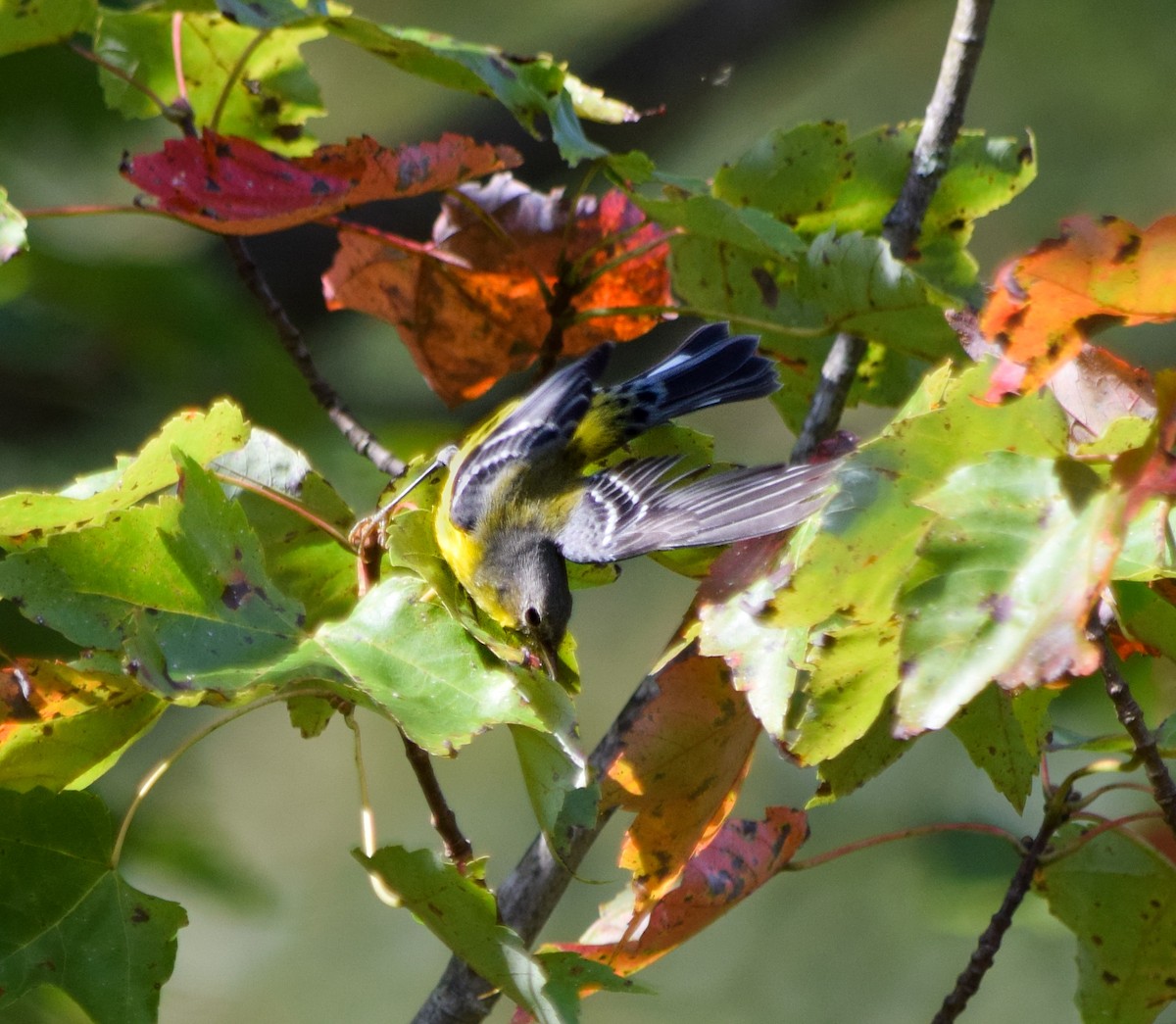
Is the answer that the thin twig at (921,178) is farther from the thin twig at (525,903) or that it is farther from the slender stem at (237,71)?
the slender stem at (237,71)

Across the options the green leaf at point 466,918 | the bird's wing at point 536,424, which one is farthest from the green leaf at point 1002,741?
the bird's wing at point 536,424

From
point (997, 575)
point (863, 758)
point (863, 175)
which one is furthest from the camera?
point (863, 175)

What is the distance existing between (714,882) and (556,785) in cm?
19

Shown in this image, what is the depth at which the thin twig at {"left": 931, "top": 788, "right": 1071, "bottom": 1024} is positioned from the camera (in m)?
0.82

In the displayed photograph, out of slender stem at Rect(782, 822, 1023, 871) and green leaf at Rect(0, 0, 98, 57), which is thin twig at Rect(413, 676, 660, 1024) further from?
green leaf at Rect(0, 0, 98, 57)

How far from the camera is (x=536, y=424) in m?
1.03

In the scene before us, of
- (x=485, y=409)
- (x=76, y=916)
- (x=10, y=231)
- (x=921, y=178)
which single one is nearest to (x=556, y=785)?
(x=76, y=916)

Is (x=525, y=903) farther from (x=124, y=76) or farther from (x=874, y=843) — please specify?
(x=124, y=76)

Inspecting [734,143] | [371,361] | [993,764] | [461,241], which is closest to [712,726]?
[993,764]

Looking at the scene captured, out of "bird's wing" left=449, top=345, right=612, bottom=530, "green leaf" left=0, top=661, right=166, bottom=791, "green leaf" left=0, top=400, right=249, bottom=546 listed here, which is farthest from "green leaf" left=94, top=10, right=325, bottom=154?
"green leaf" left=0, top=661, right=166, bottom=791

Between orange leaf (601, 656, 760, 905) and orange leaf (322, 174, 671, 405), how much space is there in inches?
13.0

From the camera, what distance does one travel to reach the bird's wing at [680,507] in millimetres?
693

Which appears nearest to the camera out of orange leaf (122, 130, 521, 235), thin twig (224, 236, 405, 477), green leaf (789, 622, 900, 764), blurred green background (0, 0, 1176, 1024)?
green leaf (789, 622, 900, 764)

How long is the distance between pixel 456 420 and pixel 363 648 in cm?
125
